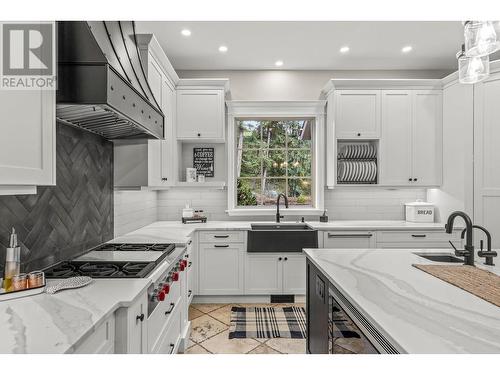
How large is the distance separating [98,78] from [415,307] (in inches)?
63.0

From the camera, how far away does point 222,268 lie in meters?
3.50

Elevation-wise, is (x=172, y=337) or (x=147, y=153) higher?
(x=147, y=153)

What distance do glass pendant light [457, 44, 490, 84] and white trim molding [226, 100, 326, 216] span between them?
2.42 m

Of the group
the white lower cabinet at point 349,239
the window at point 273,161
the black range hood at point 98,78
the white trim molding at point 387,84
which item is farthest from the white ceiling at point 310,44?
the white lower cabinet at point 349,239

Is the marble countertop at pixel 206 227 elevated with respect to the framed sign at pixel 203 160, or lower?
lower

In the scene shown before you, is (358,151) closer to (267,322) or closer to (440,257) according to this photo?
(440,257)

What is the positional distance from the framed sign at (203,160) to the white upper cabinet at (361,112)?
165 cm

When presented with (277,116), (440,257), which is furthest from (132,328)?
(277,116)

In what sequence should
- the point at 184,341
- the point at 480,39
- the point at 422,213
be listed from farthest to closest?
the point at 422,213 → the point at 184,341 → the point at 480,39

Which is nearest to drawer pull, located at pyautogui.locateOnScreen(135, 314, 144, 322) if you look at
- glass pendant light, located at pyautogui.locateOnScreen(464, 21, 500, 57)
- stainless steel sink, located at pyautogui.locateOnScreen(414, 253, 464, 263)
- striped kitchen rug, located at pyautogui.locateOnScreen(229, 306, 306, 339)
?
striped kitchen rug, located at pyautogui.locateOnScreen(229, 306, 306, 339)

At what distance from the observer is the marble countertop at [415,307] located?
88 cm

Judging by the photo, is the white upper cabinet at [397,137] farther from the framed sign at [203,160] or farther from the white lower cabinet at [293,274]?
the framed sign at [203,160]

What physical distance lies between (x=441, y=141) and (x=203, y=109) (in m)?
2.96
